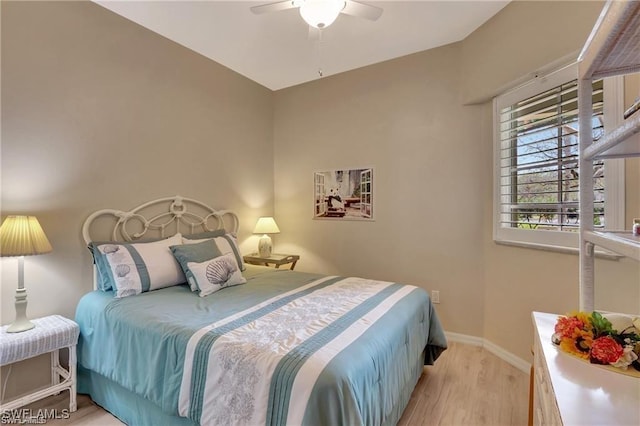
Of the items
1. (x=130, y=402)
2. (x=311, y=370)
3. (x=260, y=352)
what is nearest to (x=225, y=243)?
(x=130, y=402)

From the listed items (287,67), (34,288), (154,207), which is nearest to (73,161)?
(154,207)

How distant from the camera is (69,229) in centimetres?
226

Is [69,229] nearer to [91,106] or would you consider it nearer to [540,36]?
[91,106]

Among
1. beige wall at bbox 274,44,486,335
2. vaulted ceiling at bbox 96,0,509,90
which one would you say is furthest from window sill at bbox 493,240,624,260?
vaulted ceiling at bbox 96,0,509,90

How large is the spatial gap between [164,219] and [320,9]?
2233mm

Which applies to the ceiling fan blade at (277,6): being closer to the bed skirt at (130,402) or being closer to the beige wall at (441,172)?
the beige wall at (441,172)

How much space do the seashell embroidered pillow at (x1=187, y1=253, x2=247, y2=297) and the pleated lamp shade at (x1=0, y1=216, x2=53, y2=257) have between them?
882 mm

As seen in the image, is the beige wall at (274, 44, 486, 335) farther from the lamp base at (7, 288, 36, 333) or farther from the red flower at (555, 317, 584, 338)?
the lamp base at (7, 288, 36, 333)

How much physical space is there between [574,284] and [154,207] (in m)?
3.41

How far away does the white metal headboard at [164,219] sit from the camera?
8.25 feet

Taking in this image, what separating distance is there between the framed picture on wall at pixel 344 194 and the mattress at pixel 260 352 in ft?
4.35

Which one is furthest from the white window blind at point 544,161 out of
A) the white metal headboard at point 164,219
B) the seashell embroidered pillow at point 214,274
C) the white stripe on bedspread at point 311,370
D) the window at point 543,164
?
the white metal headboard at point 164,219

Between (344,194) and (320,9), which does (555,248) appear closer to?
(344,194)

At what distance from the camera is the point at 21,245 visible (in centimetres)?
179
